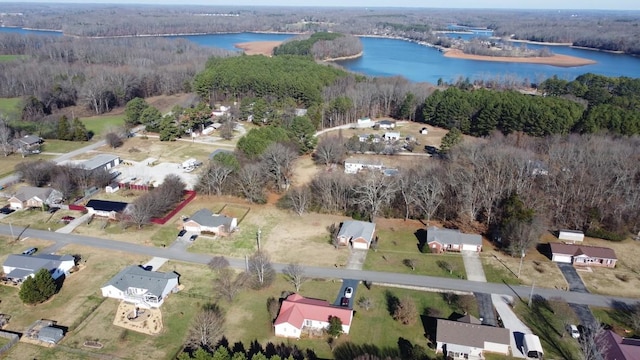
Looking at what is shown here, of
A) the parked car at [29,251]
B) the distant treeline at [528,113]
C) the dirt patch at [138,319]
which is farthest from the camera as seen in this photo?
the distant treeline at [528,113]

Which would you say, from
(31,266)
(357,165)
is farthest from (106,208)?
(357,165)

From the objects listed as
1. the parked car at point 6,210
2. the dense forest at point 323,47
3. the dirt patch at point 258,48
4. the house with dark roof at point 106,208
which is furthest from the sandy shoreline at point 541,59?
the parked car at point 6,210

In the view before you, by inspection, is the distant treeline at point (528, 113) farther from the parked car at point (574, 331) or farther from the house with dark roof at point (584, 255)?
the parked car at point (574, 331)

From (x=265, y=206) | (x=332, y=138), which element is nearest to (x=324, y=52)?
(x=332, y=138)

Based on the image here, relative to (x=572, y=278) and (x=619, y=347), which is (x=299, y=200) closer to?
(x=572, y=278)

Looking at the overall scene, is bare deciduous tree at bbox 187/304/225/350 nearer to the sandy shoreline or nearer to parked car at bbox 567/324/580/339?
parked car at bbox 567/324/580/339
